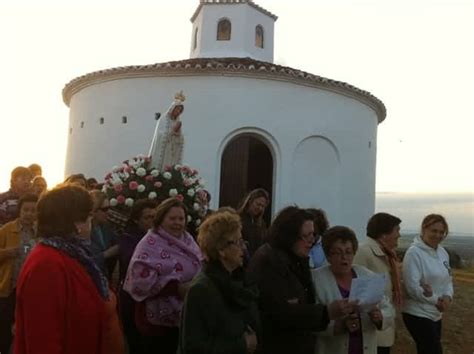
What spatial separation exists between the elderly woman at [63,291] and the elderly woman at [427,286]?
3004mm

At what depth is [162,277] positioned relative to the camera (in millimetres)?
3693

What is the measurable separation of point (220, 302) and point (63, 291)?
0.87 m

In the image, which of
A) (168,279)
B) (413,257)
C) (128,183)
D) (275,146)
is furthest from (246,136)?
(168,279)

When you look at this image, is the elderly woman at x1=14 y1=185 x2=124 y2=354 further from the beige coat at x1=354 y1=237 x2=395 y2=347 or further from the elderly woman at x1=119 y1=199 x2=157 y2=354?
the beige coat at x1=354 y1=237 x2=395 y2=347

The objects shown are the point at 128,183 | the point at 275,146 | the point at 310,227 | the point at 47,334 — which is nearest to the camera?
the point at 47,334

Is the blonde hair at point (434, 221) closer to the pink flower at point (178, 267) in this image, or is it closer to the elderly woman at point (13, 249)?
the pink flower at point (178, 267)

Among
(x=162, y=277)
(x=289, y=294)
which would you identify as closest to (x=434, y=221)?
(x=289, y=294)

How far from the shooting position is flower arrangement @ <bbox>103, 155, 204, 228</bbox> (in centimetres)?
596

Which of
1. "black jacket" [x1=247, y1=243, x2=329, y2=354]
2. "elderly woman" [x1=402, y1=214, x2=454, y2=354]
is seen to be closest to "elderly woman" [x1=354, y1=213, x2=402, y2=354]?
"elderly woman" [x1=402, y1=214, x2=454, y2=354]

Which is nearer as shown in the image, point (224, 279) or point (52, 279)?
point (52, 279)

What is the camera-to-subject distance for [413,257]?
473cm

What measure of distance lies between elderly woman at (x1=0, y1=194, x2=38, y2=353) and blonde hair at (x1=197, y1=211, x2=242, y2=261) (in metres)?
2.19

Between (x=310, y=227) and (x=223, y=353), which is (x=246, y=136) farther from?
(x=223, y=353)

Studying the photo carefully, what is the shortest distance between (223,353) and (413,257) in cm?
260
